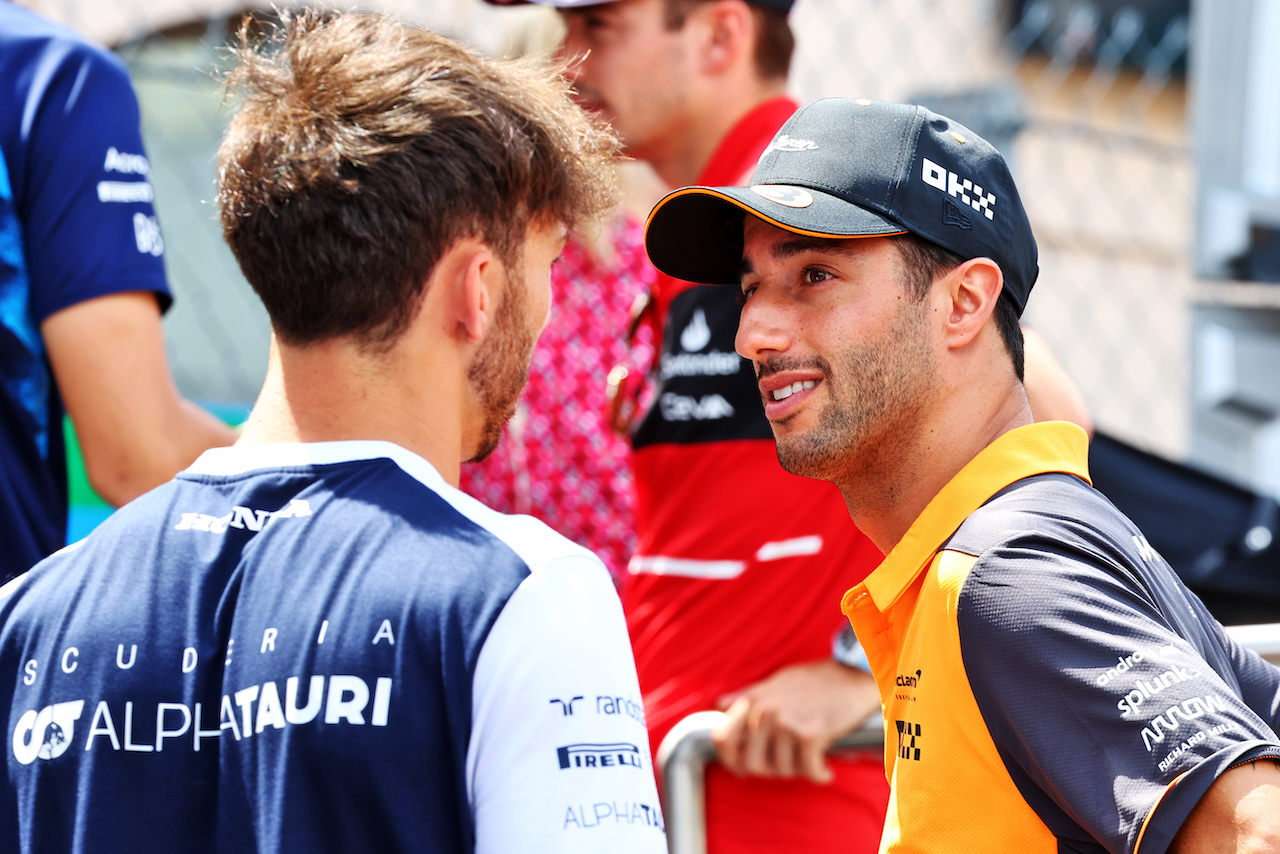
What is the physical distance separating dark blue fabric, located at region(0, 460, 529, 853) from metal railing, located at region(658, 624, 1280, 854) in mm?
943

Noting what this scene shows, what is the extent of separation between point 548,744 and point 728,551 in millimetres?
1068

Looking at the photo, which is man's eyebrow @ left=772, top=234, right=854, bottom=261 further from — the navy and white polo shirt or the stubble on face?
the navy and white polo shirt

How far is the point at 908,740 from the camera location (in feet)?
3.80

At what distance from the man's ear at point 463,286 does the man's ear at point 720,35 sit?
123 cm

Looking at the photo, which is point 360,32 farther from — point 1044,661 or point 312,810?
point 1044,661

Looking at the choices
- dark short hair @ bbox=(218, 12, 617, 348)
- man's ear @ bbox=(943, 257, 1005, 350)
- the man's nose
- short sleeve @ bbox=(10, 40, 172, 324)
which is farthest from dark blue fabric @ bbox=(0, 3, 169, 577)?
man's ear @ bbox=(943, 257, 1005, 350)

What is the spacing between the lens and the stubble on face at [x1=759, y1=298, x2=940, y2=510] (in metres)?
1.36

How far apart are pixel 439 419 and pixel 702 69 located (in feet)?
4.31

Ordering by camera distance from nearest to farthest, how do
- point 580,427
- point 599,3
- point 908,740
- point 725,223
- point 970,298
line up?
point 908,740 → point 970,298 → point 725,223 → point 599,3 → point 580,427

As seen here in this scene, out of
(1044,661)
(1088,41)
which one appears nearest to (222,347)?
(1044,661)

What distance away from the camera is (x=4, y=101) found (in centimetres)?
179

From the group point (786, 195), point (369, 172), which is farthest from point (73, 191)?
point (786, 195)

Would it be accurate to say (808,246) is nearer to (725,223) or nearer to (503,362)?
(725,223)

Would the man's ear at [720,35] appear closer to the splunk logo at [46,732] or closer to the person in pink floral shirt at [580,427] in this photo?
the person in pink floral shirt at [580,427]
